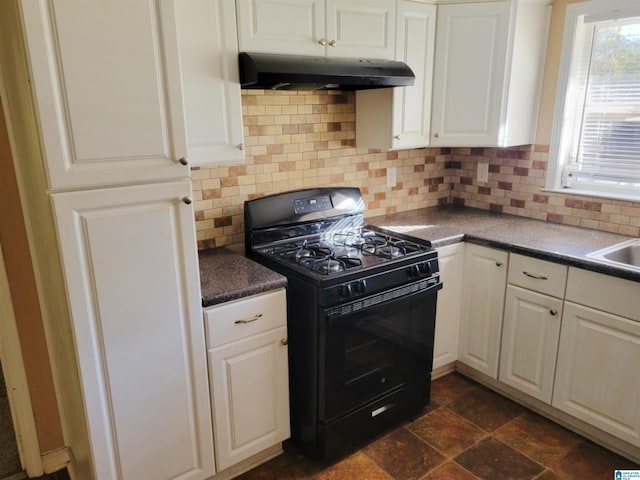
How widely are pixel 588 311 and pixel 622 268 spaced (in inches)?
9.9

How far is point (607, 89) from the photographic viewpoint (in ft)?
8.28

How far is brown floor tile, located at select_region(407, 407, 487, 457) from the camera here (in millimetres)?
2260

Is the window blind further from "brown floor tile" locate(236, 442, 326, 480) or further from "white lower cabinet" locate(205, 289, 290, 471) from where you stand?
"brown floor tile" locate(236, 442, 326, 480)

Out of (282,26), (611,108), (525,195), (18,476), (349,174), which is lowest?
(18,476)

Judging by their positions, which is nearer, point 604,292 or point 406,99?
point 604,292

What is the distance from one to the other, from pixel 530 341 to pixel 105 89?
7.06 ft

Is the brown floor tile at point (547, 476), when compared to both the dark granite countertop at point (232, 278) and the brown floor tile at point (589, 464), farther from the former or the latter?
the dark granite countertop at point (232, 278)

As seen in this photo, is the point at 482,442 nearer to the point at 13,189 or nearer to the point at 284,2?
the point at 284,2

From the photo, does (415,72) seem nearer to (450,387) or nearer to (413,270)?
(413,270)

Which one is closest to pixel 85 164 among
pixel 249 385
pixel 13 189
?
pixel 13 189

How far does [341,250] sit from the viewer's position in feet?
7.50

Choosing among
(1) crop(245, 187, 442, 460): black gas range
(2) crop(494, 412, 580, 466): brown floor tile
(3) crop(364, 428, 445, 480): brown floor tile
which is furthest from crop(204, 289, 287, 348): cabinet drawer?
(2) crop(494, 412, 580, 466): brown floor tile

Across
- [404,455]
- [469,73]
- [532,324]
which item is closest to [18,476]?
[404,455]

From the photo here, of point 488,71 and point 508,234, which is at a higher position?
point 488,71
